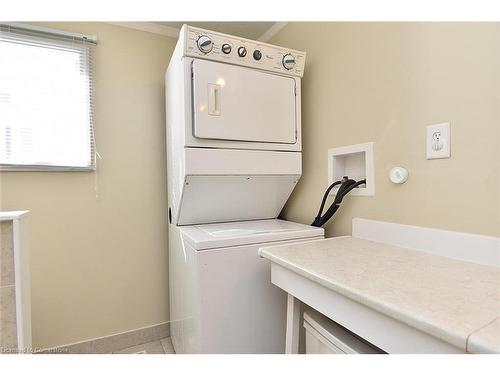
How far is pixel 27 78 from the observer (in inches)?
72.0

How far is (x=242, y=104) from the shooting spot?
1669 mm

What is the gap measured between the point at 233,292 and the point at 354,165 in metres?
1.04

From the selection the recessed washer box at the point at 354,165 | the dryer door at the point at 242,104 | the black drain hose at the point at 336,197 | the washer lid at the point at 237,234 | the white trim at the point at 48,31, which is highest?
the white trim at the point at 48,31

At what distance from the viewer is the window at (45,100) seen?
1784 mm

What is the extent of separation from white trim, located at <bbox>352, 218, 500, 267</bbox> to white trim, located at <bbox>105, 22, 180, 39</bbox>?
210 centimetres

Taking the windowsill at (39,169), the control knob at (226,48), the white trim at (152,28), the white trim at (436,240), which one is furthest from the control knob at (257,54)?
the windowsill at (39,169)

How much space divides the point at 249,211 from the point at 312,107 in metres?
0.87

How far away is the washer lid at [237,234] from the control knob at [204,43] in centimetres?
105

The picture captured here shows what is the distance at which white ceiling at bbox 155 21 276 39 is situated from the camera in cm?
220

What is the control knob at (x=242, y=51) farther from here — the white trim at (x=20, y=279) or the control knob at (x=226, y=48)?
the white trim at (x=20, y=279)

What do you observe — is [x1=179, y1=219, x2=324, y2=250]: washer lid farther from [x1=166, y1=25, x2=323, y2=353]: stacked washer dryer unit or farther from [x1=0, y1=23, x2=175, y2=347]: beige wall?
[x1=0, y1=23, x2=175, y2=347]: beige wall

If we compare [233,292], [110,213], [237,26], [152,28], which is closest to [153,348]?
[110,213]
